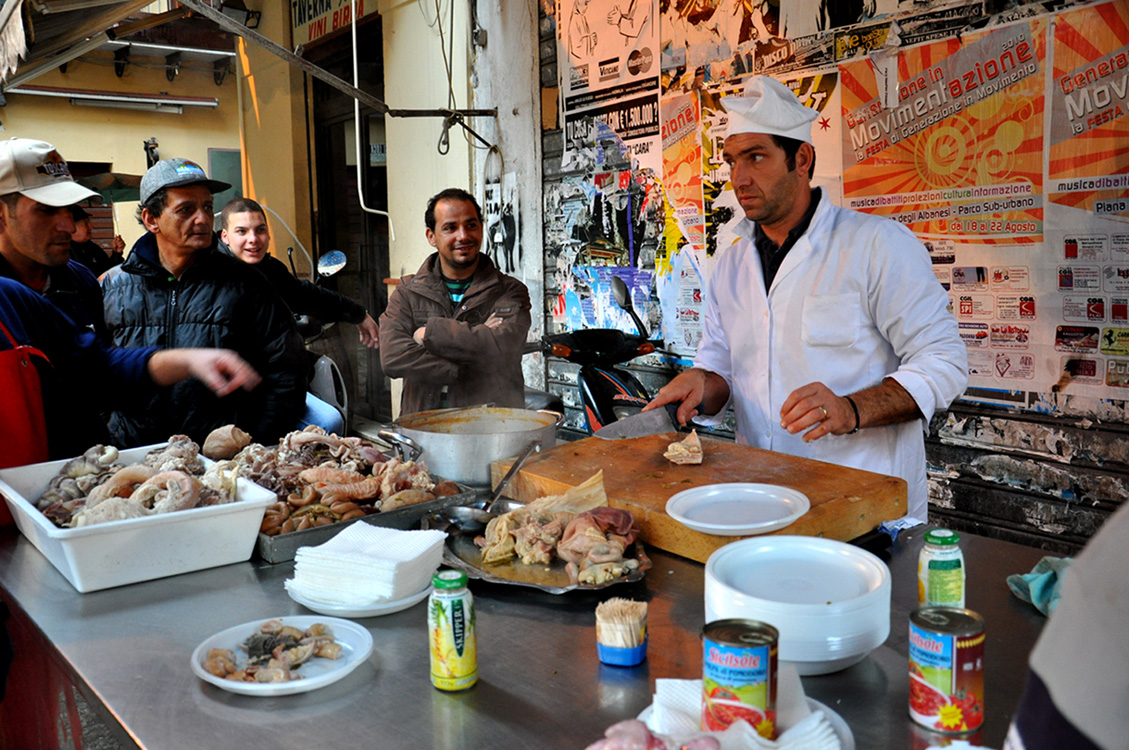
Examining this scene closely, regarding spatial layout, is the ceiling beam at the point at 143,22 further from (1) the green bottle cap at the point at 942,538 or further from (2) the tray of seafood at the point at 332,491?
(1) the green bottle cap at the point at 942,538

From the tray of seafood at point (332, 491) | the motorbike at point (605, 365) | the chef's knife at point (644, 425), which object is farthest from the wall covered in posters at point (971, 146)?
the tray of seafood at point (332, 491)

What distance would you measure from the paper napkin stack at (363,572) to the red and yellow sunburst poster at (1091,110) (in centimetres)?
274

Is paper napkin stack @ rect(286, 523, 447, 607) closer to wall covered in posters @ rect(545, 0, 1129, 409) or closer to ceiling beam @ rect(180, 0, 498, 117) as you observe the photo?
wall covered in posters @ rect(545, 0, 1129, 409)

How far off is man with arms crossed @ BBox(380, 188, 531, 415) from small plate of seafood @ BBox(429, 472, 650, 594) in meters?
2.46

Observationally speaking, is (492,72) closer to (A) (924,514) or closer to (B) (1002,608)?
A: (A) (924,514)

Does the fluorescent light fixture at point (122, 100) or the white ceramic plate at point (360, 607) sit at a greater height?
the fluorescent light fixture at point (122, 100)

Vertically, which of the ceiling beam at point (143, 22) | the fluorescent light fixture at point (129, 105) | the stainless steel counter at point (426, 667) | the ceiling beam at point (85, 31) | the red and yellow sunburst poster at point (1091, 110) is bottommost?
the stainless steel counter at point (426, 667)

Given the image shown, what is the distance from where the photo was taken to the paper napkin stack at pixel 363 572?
1703 millimetres

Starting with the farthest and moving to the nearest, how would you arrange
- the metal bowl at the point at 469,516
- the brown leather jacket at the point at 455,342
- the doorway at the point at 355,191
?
the doorway at the point at 355,191 → the brown leather jacket at the point at 455,342 → the metal bowl at the point at 469,516

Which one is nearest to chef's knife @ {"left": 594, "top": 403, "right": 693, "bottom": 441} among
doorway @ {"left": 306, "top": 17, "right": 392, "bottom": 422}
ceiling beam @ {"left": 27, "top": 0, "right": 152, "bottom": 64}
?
ceiling beam @ {"left": 27, "top": 0, "right": 152, "bottom": 64}

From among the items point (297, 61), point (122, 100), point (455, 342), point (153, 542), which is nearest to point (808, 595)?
point (153, 542)

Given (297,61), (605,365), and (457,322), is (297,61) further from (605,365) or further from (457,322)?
(605,365)

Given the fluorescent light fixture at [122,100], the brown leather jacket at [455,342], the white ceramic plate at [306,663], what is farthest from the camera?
the fluorescent light fixture at [122,100]

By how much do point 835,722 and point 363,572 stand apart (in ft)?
3.04
